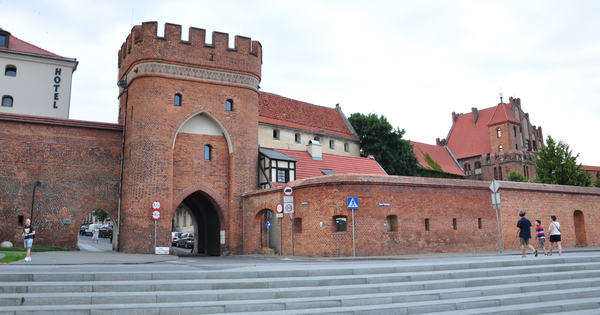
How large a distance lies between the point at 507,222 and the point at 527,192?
229cm

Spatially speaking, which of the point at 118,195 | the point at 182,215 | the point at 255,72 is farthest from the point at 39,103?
the point at 182,215

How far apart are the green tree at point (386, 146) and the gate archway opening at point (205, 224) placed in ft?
72.8

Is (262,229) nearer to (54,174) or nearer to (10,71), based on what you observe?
(54,174)

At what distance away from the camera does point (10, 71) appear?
1337 inches

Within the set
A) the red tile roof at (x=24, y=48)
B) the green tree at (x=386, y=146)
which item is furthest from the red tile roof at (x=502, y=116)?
the red tile roof at (x=24, y=48)

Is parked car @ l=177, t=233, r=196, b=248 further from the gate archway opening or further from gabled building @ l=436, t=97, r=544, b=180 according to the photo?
gabled building @ l=436, t=97, r=544, b=180

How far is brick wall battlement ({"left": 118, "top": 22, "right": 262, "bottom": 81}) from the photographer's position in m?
25.6

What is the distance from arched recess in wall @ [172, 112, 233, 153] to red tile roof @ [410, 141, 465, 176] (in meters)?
38.9

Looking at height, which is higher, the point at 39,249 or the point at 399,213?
the point at 399,213

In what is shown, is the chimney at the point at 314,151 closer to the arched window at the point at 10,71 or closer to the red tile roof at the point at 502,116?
the arched window at the point at 10,71

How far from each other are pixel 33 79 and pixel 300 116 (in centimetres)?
2194

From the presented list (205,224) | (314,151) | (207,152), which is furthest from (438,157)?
(207,152)

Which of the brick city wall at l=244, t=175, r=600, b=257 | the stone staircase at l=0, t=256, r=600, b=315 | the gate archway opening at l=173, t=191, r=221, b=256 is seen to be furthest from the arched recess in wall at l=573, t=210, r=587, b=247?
the gate archway opening at l=173, t=191, r=221, b=256

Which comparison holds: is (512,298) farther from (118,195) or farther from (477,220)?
(118,195)
